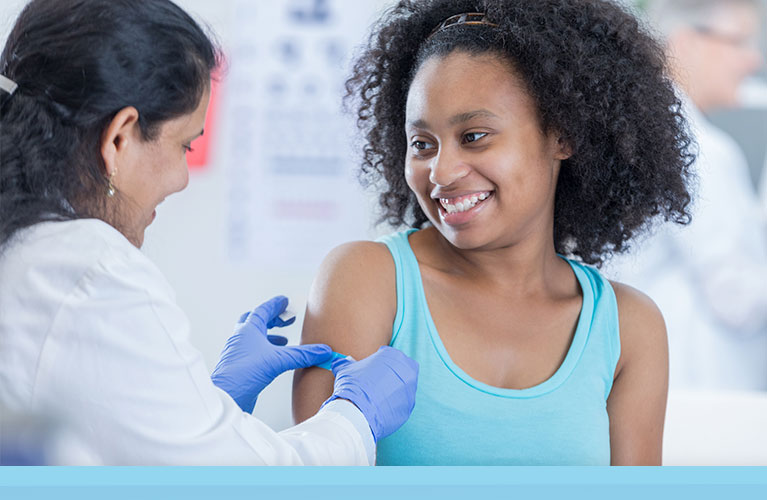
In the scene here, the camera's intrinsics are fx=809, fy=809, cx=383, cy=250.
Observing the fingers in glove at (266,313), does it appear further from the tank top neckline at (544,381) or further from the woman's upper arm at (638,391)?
the woman's upper arm at (638,391)

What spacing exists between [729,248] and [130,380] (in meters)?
2.72

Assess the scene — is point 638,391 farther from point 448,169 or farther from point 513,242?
point 448,169

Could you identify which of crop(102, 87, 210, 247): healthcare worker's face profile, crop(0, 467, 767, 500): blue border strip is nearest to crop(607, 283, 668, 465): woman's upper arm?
crop(0, 467, 767, 500): blue border strip

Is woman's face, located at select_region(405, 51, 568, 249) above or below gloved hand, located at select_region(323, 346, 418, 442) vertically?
above

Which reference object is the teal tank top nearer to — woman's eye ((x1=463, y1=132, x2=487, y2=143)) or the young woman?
the young woman

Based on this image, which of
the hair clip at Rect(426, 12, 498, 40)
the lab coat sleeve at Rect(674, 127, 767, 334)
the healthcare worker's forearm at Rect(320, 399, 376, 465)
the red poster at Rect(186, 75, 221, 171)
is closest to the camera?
the healthcare worker's forearm at Rect(320, 399, 376, 465)

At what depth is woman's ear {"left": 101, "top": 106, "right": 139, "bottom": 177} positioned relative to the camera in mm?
893

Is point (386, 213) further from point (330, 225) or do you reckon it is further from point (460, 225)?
point (330, 225)

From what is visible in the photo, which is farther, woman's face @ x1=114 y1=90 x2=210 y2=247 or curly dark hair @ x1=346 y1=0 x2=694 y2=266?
curly dark hair @ x1=346 y1=0 x2=694 y2=266

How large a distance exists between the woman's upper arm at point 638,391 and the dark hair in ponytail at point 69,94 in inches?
34.0

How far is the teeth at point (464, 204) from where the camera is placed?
1.23 meters

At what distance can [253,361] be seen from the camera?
4.07 ft

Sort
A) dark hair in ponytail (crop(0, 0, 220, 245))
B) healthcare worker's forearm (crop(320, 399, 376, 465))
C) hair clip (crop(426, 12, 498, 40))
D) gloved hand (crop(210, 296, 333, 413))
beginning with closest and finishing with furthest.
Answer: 1. dark hair in ponytail (crop(0, 0, 220, 245))
2. healthcare worker's forearm (crop(320, 399, 376, 465))
3. gloved hand (crop(210, 296, 333, 413))
4. hair clip (crop(426, 12, 498, 40))

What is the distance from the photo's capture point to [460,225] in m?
1.24
